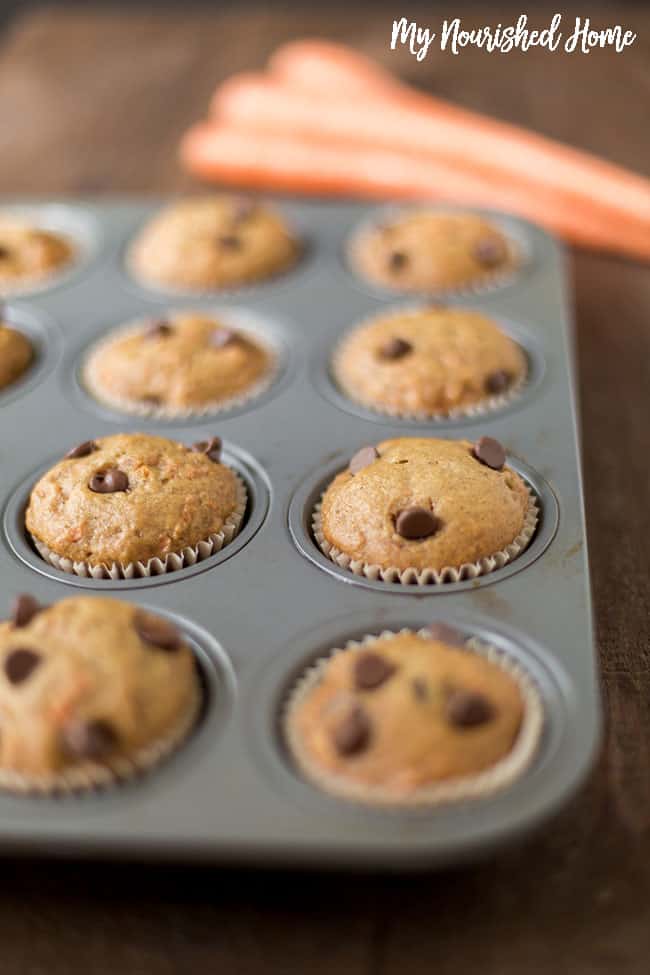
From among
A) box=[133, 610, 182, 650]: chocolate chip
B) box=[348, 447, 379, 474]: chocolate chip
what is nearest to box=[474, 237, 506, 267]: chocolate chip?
box=[348, 447, 379, 474]: chocolate chip

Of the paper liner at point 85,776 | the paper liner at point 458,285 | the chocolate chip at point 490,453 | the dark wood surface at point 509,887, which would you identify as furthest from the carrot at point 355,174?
the paper liner at point 85,776

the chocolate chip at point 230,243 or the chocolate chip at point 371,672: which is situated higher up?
the chocolate chip at point 230,243

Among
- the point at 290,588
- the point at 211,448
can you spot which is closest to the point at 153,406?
the point at 211,448

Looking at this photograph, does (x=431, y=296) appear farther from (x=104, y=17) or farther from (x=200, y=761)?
(x=104, y=17)

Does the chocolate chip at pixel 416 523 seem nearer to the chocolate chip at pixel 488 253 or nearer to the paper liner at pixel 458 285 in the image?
the paper liner at pixel 458 285

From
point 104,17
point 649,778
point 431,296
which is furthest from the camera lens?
point 104,17

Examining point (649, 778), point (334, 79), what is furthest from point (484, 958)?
point (334, 79)

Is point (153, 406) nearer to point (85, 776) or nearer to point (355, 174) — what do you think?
point (85, 776)

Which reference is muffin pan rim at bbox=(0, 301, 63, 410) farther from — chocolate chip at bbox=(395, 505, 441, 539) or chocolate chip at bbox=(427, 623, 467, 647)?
chocolate chip at bbox=(427, 623, 467, 647)
